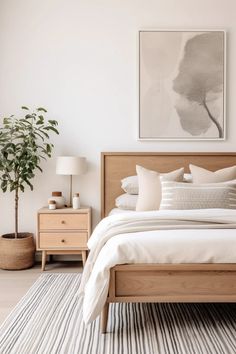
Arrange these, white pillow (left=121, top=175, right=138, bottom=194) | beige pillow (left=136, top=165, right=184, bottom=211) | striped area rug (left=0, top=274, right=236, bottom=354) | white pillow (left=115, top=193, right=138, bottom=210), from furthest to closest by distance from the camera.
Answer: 1. white pillow (left=121, top=175, right=138, bottom=194)
2. white pillow (left=115, top=193, right=138, bottom=210)
3. beige pillow (left=136, top=165, right=184, bottom=211)
4. striped area rug (left=0, top=274, right=236, bottom=354)

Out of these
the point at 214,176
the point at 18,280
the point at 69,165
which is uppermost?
the point at 69,165

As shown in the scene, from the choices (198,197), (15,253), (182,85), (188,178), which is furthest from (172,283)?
(182,85)

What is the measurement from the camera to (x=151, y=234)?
250cm

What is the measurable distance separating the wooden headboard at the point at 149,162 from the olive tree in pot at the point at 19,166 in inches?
25.3

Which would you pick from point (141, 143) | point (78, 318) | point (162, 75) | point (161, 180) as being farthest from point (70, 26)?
point (78, 318)

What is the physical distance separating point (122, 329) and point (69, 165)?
1.88 m

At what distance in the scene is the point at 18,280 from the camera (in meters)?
3.67

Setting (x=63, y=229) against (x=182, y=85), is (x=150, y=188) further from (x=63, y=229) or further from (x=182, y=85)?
(x=182, y=85)

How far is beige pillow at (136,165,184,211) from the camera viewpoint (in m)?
3.49

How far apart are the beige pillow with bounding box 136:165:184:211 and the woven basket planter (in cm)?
125

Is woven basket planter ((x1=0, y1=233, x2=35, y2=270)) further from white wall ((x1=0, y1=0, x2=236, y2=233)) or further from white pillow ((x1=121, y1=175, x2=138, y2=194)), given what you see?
white pillow ((x1=121, y1=175, x2=138, y2=194))

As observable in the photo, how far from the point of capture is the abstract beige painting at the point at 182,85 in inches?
167

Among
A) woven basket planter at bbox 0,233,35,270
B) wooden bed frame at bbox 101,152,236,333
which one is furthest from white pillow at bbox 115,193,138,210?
wooden bed frame at bbox 101,152,236,333

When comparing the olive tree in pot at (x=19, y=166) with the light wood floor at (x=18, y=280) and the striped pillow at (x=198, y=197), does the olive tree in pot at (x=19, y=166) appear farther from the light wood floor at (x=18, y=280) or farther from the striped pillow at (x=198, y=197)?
the striped pillow at (x=198, y=197)
